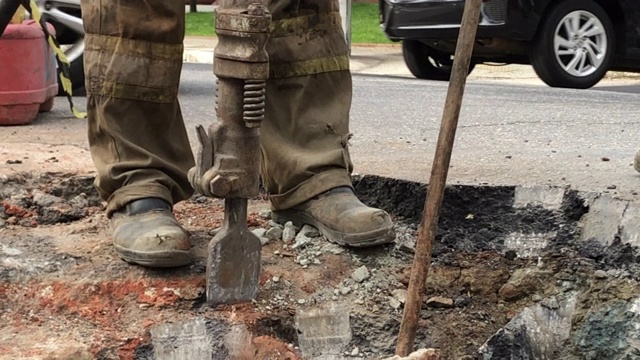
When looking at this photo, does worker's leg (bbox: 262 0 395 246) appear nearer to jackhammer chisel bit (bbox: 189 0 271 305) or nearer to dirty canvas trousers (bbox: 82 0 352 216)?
dirty canvas trousers (bbox: 82 0 352 216)

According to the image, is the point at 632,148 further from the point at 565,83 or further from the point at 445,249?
the point at 565,83

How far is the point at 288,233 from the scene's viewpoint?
2.46 m

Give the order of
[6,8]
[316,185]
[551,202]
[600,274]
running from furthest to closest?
[551,202]
[316,185]
[600,274]
[6,8]

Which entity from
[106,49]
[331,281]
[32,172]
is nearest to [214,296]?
[331,281]

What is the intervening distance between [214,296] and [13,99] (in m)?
3.40

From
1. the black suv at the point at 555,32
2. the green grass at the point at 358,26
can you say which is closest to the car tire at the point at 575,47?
the black suv at the point at 555,32

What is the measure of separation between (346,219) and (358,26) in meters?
16.1

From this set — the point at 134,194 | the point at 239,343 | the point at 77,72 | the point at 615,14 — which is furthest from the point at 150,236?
the point at 615,14

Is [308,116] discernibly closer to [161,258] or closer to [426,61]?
[161,258]

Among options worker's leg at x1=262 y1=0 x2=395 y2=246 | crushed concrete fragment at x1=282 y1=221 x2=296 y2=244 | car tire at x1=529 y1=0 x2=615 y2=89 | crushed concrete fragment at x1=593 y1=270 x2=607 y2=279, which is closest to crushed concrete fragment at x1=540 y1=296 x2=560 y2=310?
crushed concrete fragment at x1=593 y1=270 x2=607 y2=279

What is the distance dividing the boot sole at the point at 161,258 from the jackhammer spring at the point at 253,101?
15.6 inches

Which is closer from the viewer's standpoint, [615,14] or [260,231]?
A: [260,231]

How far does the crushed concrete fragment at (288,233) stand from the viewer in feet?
7.99

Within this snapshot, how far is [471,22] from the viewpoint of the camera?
1732mm
